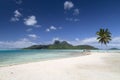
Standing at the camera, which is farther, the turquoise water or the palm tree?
the palm tree

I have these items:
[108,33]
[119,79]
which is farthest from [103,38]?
[119,79]

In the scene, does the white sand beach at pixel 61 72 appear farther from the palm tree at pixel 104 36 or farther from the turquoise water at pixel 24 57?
the palm tree at pixel 104 36

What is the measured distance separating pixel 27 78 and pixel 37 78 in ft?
1.76

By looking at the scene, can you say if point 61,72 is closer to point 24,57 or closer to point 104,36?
point 24,57

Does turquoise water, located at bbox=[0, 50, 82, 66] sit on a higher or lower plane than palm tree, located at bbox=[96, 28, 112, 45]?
lower

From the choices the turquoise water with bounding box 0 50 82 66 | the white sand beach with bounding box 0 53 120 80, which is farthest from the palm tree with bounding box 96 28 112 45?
the white sand beach with bounding box 0 53 120 80

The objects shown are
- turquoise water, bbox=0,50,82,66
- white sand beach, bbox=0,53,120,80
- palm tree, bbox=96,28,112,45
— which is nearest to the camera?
white sand beach, bbox=0,53,120,80

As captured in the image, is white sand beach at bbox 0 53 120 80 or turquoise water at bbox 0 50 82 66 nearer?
white sand beach at bbox 0 53 120 80

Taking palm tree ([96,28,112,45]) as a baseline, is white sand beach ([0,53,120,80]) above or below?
below

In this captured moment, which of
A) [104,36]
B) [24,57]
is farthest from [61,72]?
[104,36]

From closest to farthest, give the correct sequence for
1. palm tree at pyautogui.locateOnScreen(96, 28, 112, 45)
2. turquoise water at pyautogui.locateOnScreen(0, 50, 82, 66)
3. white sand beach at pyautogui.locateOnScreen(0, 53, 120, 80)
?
white sand beach at pyautogui.locateOnScreen(0, 53, 120, 80), turquoise water at pyautogui.locateOnScreen(0, 50, 82, 66), palm tree at pyautogui.locateOnScreen(96, 28, 112, 45)

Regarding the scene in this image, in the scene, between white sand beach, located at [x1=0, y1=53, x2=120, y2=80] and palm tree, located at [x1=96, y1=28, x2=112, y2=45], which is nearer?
white sand beach, located at [x1=0, y1=53, x2=120, y2=80]

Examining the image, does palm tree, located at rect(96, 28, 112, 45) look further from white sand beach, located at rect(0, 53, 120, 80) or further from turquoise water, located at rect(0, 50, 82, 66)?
white sand beach, located at rect(0, 53, 120, 80)

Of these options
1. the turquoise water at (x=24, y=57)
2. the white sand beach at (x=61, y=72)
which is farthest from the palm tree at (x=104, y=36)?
the white sand beach at (x=61, y=72)
